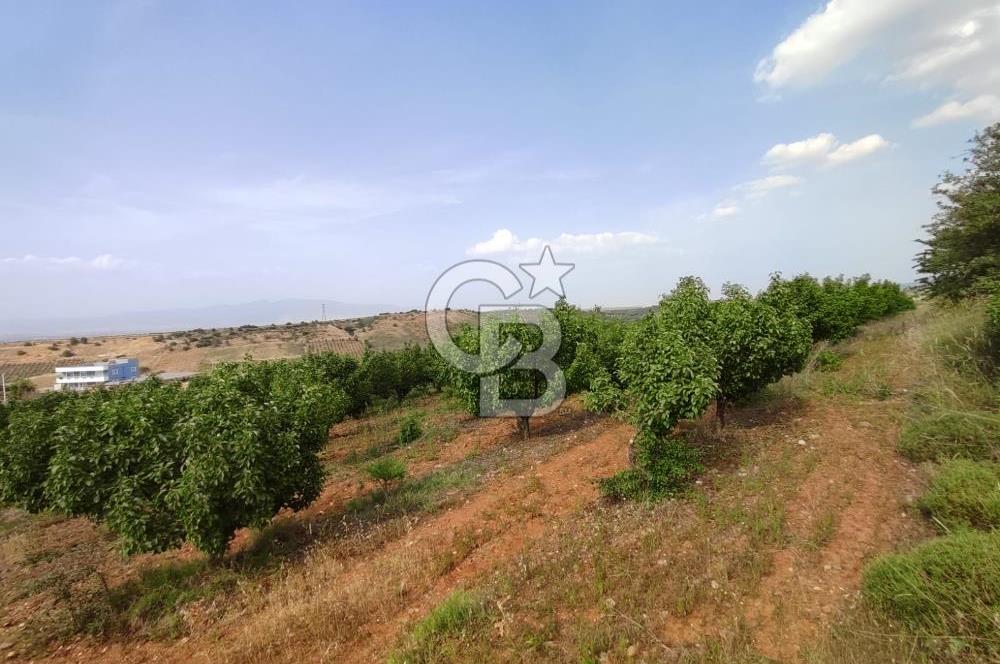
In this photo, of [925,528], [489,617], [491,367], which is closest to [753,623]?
[489,617]

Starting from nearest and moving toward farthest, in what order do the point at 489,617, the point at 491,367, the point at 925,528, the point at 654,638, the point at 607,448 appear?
the point at 654,638
the point at 489,617
the point at 925,528
the point at 607,448
the point at 491,367

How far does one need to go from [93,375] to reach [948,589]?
2930 inches

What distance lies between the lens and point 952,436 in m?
6.56

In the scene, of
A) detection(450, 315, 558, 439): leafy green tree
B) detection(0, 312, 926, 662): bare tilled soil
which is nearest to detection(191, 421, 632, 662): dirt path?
detection(0, 312, 926, 662): bare tilled soil

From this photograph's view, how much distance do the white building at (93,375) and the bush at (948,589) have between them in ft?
222

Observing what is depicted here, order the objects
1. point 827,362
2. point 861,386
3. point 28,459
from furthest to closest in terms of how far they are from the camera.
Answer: point 827,362, point 861,386, point 28,459

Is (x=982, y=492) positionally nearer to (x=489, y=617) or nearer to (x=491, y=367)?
(x=489, y=617)

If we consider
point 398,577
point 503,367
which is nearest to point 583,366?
point 503,367

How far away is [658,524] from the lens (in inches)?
229

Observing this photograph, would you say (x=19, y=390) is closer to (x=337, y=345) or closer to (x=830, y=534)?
(x=337, y=345)

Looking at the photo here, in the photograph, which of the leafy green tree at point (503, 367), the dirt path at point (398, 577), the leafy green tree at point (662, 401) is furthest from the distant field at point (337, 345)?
the leafy green tree at point (662, 401)

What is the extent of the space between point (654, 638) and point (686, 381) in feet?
13.2

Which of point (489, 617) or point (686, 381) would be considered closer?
point (489, 617)

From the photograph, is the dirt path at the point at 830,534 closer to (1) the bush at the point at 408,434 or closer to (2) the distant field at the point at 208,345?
(1) the bush at the point at 408,434
